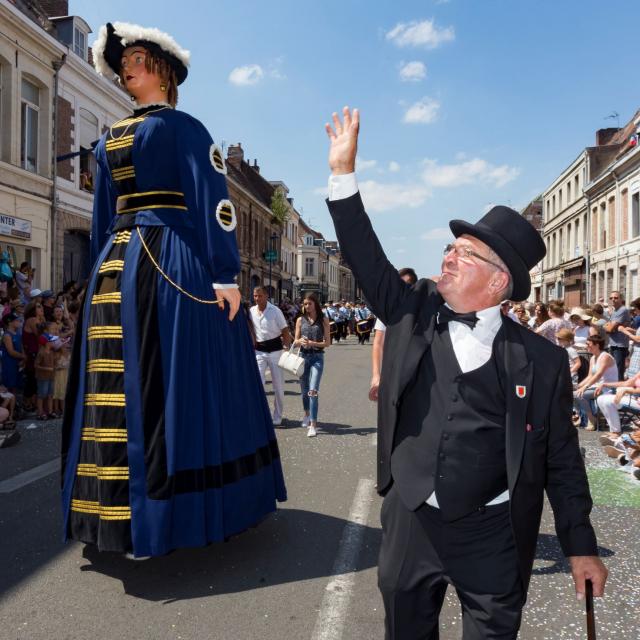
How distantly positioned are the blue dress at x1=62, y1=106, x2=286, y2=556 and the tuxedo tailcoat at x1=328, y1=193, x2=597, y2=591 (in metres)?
1.50

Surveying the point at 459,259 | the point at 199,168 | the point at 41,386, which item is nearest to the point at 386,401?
the point at 459,259

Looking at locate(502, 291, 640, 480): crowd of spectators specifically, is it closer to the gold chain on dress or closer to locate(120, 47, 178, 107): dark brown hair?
the gold chain on dress

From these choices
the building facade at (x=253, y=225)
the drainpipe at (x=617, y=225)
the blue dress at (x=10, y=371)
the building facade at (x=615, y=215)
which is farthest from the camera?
the building facade at (x=253, y=225)

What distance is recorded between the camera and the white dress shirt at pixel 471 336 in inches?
73.9

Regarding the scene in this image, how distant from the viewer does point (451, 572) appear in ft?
6.05

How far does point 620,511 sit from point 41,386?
7258 millimetres

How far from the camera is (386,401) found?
1921 millimetres

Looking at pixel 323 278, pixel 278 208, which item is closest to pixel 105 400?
pixel 278 208

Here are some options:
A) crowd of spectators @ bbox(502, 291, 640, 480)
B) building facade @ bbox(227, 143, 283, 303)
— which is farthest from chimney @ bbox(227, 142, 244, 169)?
crowd of spectators @ bbox(502, 291, 640, 480)

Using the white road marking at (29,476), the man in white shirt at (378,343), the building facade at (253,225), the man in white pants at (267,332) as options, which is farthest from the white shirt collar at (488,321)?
the building facade at (253,225)

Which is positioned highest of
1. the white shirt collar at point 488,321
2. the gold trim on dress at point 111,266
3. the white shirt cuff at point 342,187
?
the white shirt cuff at point 342,187

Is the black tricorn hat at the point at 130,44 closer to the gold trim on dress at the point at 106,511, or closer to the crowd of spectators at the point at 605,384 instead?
the gold trim on dress at the point at 106,511

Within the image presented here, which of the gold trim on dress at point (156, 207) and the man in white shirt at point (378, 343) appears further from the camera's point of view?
the man in white shirt at point (378, 343)

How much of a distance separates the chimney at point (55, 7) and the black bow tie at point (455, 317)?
2336cm
